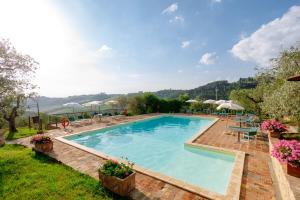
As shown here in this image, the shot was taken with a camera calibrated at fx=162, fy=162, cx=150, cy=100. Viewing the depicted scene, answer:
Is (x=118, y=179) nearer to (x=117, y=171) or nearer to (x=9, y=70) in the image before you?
(x=117, y=171)

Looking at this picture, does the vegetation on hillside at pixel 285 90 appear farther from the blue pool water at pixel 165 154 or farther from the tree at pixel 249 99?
the blue pool water at pixel 165 154

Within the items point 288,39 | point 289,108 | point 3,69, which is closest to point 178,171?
point 289,108

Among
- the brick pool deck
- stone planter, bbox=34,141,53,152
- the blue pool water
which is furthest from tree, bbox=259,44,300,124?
stone planter, bbox=34,141,53,152

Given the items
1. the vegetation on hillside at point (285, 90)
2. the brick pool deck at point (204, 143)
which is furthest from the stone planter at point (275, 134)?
the vegetation on hillside at point (285, 90)

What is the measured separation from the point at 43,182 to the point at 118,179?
2.38 m

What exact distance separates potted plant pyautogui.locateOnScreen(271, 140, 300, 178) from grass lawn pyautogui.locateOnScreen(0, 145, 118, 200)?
4.19 meters

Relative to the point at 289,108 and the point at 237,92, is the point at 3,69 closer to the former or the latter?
the point at 289,108

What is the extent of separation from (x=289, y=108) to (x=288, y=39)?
17.4 ft

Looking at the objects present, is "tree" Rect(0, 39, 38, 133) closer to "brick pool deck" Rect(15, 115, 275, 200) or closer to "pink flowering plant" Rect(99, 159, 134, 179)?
"brick pool deck" Rect(15, 115, 275, 200)

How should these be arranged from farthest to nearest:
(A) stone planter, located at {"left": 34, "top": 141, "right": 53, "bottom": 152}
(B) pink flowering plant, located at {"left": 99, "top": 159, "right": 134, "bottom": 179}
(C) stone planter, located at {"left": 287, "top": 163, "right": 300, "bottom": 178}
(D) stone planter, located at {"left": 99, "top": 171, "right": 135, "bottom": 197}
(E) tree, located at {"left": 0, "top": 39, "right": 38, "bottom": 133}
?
(A) stone planter, located at {"left": 34, "top": 141, "right": 53, "bottom": 152}
(E) tree, located at {"left": 0, "top": 39, "right": 38, "bottom": 133}
(B) pink flowering plant, located at {"left": 99, "top": 159, "right": 134, "bottom": 179}
(D) stone planter, located at {"left": 99, "top": 171, "right": 135, "bottom": 197}
(C) stone planter, located at {"left": 287, "top": 163, "right": 300, "bottom": 178}

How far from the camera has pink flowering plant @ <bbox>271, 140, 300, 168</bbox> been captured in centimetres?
372

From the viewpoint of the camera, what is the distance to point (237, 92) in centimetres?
1725

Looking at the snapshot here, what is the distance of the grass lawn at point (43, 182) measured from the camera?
4.06m

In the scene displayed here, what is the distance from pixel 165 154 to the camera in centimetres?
861
